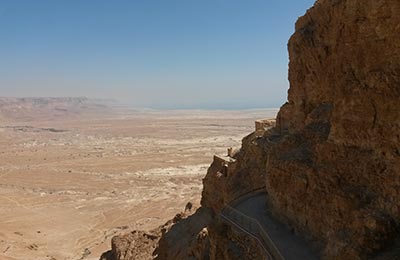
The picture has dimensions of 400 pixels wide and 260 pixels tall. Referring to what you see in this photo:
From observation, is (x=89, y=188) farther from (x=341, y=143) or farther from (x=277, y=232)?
(x=341, y=143)

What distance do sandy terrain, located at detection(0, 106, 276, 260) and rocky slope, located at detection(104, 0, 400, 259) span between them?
1843cm

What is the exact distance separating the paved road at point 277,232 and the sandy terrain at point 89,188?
1587 centimetres

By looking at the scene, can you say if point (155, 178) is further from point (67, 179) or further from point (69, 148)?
point (69, 148)

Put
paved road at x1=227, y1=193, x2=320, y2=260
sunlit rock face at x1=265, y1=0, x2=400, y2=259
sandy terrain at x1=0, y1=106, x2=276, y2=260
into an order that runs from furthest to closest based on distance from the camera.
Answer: sandy terrain at x1=0, y1=106, x2=276, y2=260
paved road at x1=227, y1=193, x2=320, y2=260
sunlit rock face at x1=265, y1=0, x2=400, y2=259

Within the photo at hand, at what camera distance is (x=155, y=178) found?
162ft

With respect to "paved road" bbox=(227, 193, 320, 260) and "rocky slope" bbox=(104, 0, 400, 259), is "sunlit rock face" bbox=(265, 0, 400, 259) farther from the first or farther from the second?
"paved road" bbox=(227, 193, 320, 260)

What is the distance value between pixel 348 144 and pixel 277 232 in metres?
3.24

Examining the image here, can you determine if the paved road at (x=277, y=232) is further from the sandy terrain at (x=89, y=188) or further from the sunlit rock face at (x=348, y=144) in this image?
the sandy terrain at (x=89, y=188)

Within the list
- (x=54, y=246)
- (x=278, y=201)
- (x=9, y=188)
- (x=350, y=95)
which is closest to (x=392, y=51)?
(x=350, y=95)

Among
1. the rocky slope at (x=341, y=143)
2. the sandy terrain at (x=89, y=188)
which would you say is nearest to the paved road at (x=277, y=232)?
the rocky slope at (x=341, y=143)

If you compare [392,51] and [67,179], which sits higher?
[392,51]

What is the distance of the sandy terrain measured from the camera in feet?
99.4

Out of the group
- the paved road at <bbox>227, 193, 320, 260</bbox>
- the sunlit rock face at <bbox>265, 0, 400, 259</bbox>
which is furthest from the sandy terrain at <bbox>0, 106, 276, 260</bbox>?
the sunlit rock face at <bbox>265, 0, 400, 259</bbox>

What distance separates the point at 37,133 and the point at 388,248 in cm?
10715
